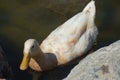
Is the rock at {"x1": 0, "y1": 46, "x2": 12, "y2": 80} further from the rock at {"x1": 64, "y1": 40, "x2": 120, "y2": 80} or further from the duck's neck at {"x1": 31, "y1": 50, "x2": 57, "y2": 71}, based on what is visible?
the rock at {"x1": 64, "y1": 40, "x2": 120, "y2": 80}

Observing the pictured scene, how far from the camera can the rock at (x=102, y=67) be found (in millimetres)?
5418

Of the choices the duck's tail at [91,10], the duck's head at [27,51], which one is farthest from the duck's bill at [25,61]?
the duck's tail at [91,10]

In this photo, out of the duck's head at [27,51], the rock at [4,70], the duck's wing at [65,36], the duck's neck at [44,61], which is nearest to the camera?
the rock at [4,70]

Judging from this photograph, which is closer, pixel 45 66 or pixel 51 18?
pixel 45 66

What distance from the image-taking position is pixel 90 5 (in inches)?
352

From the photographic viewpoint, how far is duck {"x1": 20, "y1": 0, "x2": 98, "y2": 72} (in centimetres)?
823

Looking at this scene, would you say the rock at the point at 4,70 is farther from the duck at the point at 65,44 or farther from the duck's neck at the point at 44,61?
the duck's neck at the point at 44,61

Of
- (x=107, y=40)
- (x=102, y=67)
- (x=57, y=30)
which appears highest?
(x=102, y=67)

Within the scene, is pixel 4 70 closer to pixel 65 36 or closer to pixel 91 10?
pixel 65 36

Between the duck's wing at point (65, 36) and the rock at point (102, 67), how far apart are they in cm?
233

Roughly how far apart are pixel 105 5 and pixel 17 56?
2.76m

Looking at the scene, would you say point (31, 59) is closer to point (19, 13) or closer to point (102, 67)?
point (19, 13)

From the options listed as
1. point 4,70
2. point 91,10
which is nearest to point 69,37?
point 91,10

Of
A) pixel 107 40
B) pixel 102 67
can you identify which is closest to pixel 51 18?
pixel 107 40
